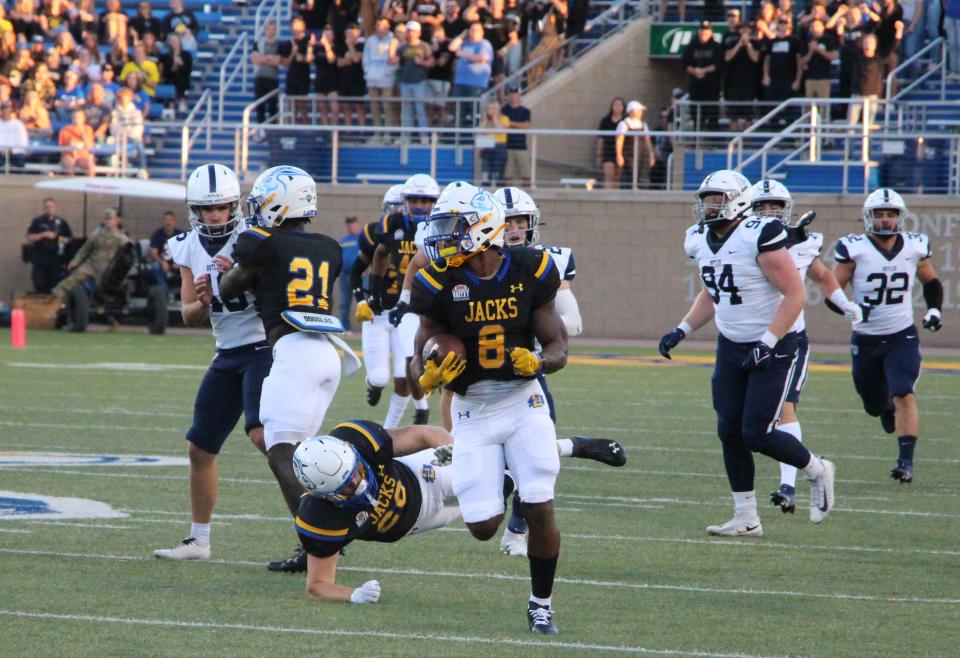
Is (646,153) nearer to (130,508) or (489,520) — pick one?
(130,508)

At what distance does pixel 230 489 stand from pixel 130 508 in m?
0.78

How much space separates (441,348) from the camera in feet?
17.8

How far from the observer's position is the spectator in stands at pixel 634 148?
65.8 feet

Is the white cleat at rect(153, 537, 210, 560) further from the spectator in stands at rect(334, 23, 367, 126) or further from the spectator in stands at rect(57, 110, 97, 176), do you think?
the spectator in stands at rect(57, 110, 97, 176)

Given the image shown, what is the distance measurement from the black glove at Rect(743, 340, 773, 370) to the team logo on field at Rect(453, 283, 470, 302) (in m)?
2.18

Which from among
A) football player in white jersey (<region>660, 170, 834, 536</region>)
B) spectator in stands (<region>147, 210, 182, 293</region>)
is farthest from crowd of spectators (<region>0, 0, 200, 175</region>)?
football player in white jersey (<region>660, 170, 834, 536</region>)

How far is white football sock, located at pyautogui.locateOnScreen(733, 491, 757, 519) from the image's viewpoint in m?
7.45

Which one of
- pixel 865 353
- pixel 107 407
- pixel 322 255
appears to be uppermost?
pixel 322 255

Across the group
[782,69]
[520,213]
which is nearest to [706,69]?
[782,69]

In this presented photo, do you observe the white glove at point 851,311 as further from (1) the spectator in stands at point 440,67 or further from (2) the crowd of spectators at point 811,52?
(1) the spectator in stands at point 440,67

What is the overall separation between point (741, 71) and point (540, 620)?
1650 centimetres

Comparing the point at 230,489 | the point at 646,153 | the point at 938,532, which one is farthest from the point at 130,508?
the point at 646,153

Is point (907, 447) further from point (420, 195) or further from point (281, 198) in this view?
point (281, 198)

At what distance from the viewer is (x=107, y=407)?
12344mm
